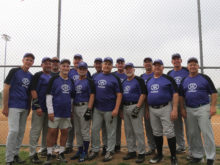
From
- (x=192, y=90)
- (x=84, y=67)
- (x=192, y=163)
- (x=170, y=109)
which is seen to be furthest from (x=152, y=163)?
(x=84, y=67)

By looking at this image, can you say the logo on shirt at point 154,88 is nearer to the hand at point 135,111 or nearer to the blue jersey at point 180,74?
the hand at point 135,111

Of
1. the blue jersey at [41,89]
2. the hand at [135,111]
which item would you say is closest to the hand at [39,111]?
the blue jersey at [41,89]

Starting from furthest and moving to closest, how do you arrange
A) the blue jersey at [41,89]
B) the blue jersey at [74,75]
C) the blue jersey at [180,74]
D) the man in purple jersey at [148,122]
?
the blue jersey at [74,75], the man in purple jersey at [148,122], the blue jersey at [180,74], the blue jersey at [41,89]

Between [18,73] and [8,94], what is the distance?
0.47m

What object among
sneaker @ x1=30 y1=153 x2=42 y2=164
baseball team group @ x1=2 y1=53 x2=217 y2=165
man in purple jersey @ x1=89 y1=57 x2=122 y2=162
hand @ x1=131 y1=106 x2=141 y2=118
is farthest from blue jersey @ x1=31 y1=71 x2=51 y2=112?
hand @ x1=131 y1=106 x2=141 y2=118

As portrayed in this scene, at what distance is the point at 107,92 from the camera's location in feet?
12.2

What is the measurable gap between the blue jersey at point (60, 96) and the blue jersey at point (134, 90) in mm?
1246

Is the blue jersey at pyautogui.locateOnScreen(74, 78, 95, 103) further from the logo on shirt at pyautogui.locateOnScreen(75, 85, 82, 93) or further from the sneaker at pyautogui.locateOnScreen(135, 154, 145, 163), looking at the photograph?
the sneaker at pyautogui.locateOnScreen(135, 154, 145, 163)

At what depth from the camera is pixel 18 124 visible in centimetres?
335

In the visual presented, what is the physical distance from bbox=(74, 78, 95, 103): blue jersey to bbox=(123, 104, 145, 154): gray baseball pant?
33.7 inches

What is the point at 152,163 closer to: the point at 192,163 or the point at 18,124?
the point at 192,163

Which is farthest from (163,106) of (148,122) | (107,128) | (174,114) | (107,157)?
(107,157)

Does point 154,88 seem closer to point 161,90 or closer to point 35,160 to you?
point 161,90

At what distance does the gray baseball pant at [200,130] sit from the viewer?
3205 mm
